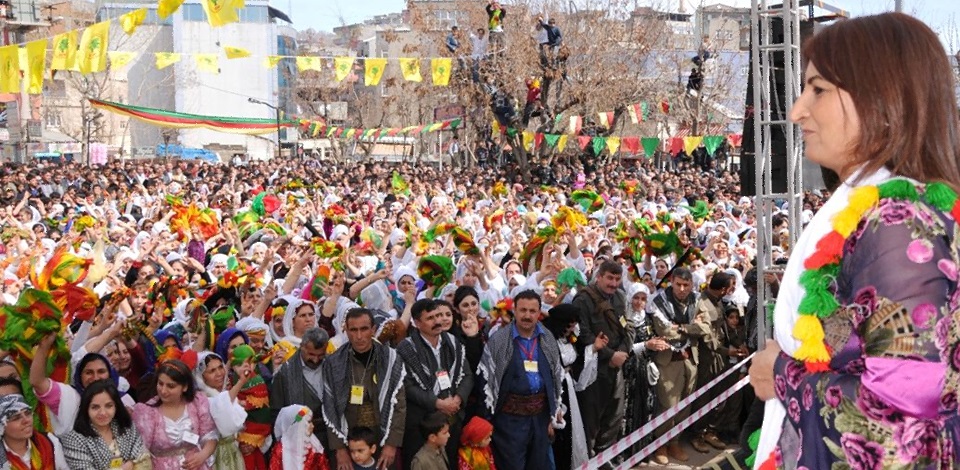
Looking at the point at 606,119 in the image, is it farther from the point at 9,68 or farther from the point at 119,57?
the point at 9,68

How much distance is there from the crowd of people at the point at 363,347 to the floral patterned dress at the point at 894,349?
4180 millimetres

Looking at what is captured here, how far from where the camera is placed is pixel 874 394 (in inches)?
72.5

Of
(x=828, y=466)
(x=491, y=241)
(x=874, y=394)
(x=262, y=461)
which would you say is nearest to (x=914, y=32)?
(x=874, y=394)

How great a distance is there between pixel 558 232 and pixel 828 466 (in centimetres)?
912

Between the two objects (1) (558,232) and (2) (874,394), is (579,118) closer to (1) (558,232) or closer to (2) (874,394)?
(1) (558,232)

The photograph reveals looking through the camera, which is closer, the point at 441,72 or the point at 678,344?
the point at 678,344

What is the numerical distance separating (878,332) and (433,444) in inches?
194

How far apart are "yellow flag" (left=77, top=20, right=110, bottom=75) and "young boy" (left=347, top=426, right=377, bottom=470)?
10628 mm

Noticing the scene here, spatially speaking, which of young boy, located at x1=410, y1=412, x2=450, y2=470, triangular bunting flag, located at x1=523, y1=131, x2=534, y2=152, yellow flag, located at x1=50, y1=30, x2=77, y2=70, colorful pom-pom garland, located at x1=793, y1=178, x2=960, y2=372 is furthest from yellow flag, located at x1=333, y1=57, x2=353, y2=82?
colorful pom-pom garland, located at x1=793, y1=178, x2=960, y2=372

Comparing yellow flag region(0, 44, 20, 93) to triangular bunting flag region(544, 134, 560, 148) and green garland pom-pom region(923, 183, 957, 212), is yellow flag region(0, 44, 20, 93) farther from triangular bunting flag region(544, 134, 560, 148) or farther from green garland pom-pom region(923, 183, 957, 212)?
green garland pom-pom region(923, 183, 957, 212)

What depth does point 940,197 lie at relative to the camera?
192cm

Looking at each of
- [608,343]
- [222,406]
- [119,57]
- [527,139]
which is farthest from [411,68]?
[222,406]

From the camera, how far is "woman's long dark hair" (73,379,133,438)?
5496 mm

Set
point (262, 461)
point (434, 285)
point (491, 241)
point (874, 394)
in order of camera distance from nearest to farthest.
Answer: point (874, 394) → point (262, 461) → point (434, 285) → point (491, 241)
